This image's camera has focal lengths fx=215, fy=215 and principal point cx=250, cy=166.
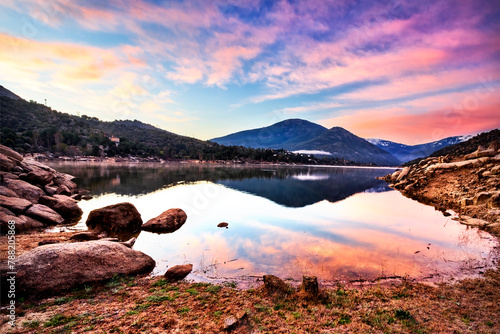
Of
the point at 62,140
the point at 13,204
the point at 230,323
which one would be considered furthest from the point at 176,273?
the point at 62,140

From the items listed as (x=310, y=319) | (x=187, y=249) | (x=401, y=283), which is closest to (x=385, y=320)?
(x=310, y=319)

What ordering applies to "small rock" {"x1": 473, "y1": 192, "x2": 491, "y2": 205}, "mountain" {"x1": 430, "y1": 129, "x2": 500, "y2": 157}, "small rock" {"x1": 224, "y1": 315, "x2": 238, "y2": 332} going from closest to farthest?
"small rock" {"x1": 224, "y1": 315, "x2": 238, "y2": 332} → "small rock" {"x1": 473, "y1": 192, "x2": 491, "y2": 205} → "mountain" {"x1": 430, "y1": 129, "x2": 500, "y2": 157}

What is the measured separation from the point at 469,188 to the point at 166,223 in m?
38.3

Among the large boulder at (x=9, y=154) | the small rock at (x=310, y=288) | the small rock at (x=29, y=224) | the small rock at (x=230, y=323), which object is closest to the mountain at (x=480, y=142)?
the small rock at (x=310, y=288)

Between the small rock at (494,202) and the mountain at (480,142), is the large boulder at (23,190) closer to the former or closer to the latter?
the small rock at (494,202)

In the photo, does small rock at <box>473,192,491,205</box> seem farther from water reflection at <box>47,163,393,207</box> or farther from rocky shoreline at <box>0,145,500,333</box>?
rocky shoreline at <box>0,145,500,333</box>

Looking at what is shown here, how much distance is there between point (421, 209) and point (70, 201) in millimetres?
42144

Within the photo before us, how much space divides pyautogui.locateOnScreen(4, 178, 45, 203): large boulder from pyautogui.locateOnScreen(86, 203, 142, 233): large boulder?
7777 mm

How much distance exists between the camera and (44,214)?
681 inches

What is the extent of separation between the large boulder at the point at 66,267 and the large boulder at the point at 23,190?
1478 centimetres

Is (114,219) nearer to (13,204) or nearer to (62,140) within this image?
(13,204)

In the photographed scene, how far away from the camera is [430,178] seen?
40719 millimetres

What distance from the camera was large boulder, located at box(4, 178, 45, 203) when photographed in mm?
18938

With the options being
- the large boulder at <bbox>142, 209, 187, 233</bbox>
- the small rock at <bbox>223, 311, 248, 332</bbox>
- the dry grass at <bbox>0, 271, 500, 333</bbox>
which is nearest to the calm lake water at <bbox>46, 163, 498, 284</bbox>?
the large boulder at <bbox>142, 209, 187, 233</bbox>
